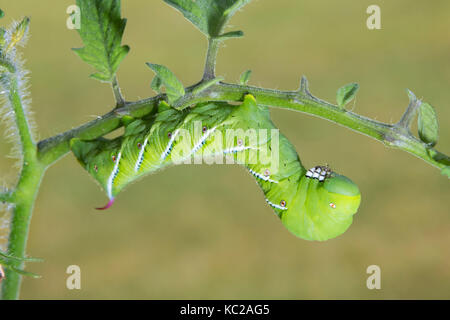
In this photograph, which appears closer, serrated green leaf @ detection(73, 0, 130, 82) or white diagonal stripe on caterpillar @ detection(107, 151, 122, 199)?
serrated green leaf @ detection(73, 0, 130, 82)

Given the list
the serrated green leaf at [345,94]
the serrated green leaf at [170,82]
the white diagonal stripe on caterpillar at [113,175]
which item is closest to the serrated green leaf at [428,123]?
the serrated green leaf at [345,94]

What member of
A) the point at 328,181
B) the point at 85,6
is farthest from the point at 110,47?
the point at 328,181

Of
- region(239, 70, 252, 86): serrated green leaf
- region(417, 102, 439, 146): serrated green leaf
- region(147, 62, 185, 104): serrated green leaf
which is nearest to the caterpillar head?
region(417, 102, 439, 146): serrated green leaf

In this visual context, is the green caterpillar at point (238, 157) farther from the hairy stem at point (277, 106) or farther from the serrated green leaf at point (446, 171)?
the serrated green leaf at point (446, 171)

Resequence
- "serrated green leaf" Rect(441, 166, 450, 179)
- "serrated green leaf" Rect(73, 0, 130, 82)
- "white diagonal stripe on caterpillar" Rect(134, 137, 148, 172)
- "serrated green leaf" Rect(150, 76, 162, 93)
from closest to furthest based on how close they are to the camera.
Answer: "serrated green leaf" Rect(441, 166, 450, 179) < "serrated green leaf" Rect(73, 0, 130, 82) < "serrated green leaf" Rect(150, 76, 162, 93) < "white diagonal stripe on caterpillar" Rect(134, 137, 148, 172)

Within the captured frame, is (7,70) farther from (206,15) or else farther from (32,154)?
(206,15)

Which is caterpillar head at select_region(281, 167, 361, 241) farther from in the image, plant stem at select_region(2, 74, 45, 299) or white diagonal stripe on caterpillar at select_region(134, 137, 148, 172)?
plant stem at select_region(2, 74, 45, 299)

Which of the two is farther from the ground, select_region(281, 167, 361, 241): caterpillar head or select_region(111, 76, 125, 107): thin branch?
select_region(111, 76, 125, 107): thin branch

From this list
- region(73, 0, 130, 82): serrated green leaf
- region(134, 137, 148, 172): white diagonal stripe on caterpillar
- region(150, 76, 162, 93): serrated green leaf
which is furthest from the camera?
region(134, 137, 148, 172): white diagonal stripe on caterpillar

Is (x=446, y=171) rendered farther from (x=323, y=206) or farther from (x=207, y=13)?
(x=207, y=13)
